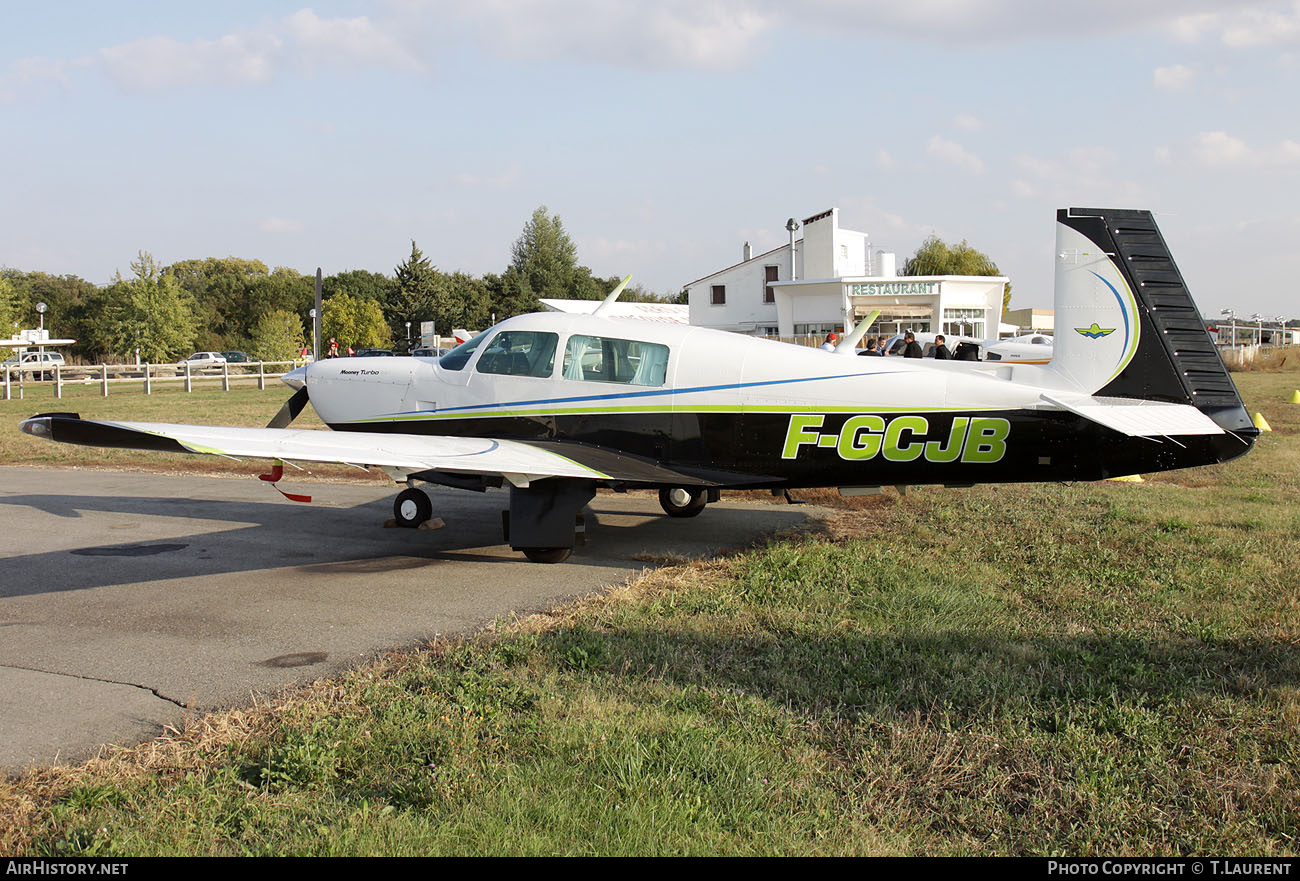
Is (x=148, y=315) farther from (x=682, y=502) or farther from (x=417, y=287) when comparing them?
(x=682, y=502)

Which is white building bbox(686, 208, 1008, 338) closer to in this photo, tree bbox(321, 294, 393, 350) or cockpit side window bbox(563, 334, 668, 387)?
tree bbox(321, 294, 393, 350)

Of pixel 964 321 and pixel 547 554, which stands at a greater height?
pixel 964 321

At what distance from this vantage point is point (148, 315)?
53.4 m

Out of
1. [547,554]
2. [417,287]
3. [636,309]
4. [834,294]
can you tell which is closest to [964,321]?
[834,294]

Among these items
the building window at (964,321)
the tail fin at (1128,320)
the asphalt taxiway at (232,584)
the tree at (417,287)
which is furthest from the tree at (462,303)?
the tail fin at (1128,320)

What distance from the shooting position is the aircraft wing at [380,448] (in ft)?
22.1

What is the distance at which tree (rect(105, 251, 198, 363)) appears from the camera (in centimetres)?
5331

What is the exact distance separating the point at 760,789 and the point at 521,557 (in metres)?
5.39

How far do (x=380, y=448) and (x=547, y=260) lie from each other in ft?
286

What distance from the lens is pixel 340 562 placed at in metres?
8.55

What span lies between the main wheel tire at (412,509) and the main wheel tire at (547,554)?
184cm

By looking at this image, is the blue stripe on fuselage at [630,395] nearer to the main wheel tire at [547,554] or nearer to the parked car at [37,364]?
the main wheel tire at [547,554]
